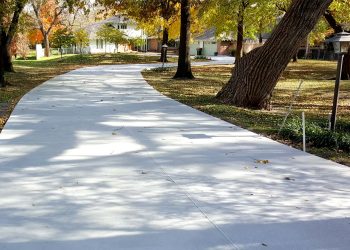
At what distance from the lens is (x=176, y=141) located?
7.94 m

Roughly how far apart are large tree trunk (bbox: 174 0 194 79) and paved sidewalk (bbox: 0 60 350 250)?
1287 cm

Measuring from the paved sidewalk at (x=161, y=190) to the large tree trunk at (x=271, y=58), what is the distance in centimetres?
342

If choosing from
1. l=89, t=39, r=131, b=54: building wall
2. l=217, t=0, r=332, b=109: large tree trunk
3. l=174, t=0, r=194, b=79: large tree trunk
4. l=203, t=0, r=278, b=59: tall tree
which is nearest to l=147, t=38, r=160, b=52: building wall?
l=89, t=39, r=131, b=54: building wall

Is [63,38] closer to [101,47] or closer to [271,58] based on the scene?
[101,47]

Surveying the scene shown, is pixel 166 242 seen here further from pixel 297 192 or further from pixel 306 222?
pixel 297 192

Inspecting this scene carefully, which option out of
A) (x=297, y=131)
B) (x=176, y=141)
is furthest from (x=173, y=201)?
(x=297, y=131)

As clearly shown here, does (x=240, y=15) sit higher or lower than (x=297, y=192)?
higher

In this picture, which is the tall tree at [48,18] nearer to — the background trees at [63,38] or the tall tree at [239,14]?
the background trees at [63,38]

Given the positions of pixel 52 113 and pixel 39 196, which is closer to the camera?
pixel 39 196

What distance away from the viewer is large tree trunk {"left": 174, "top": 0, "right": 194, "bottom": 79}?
21.7 metres

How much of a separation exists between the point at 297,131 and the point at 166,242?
520cm

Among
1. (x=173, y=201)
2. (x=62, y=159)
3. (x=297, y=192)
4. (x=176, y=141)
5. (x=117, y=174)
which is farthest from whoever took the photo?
(x=176, y=141)

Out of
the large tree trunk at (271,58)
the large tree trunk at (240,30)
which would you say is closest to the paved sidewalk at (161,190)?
the large tree trunk at (271,58)

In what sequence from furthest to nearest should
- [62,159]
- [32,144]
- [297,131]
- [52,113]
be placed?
[52,113] < [297,131] < [32,144] < [62,159]
